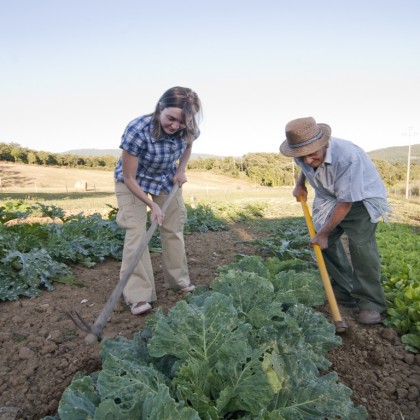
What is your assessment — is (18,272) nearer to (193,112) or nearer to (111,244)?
(111,244)

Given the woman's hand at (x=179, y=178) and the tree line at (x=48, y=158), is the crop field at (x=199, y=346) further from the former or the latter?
the tree line at (x=48, y=158)

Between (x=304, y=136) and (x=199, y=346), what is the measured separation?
65.9 inches

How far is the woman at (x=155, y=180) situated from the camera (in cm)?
308

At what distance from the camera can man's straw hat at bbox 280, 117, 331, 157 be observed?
290cm

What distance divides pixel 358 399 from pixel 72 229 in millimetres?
3498

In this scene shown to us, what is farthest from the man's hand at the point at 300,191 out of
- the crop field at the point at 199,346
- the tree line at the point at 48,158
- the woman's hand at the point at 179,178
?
the tree line at the point at 48,158

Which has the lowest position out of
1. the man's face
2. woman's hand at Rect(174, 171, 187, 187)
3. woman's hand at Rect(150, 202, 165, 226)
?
woman's hand at Rect(150, 202, 165, 226)

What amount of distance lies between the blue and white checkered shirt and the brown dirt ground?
3.25 ft

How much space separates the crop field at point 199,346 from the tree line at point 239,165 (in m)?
38.2

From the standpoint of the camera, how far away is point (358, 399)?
2.28 m

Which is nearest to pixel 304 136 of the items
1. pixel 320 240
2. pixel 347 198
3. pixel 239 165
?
pixel 347 198

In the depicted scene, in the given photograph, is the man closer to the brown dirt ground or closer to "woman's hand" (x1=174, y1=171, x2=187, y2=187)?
the brown dirt ground

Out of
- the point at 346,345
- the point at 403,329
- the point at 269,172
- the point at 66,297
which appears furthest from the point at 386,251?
the point at 269,172

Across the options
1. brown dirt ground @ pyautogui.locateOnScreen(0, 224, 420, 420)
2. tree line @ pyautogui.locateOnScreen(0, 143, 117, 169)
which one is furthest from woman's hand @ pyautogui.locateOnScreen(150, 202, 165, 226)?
tree line @ pyautogui.locateOnScreen(0, 143, 117, 169)
